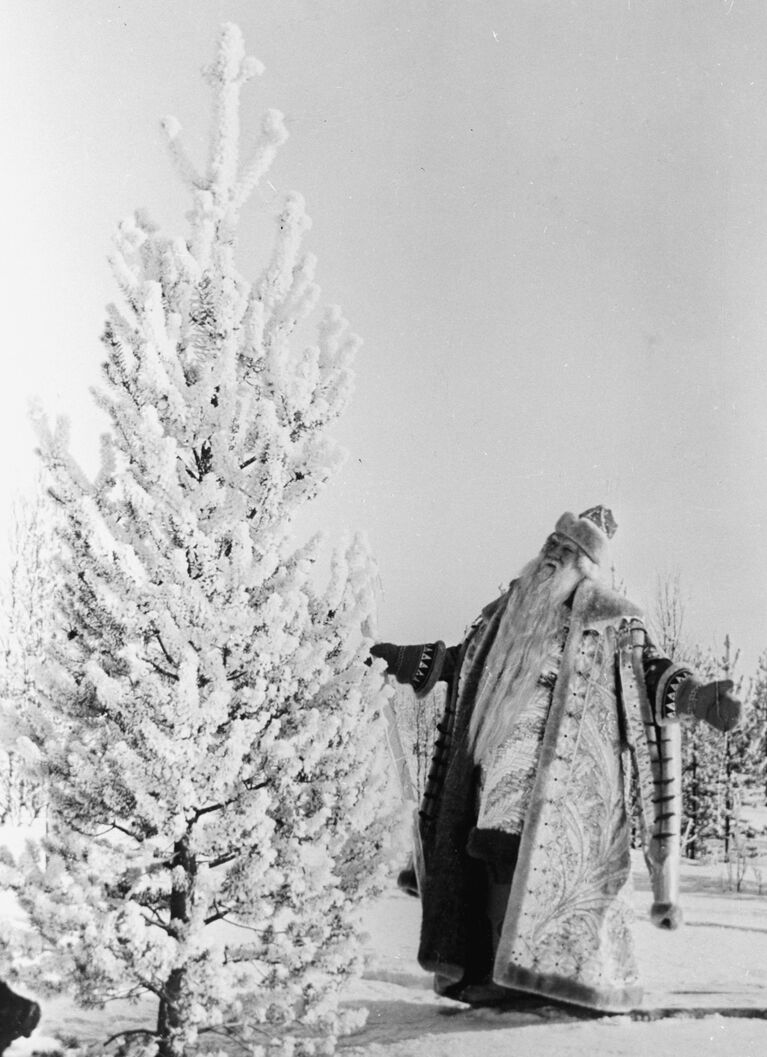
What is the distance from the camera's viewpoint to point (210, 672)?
258 cm

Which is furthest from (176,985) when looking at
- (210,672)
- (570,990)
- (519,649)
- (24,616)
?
(24,616)

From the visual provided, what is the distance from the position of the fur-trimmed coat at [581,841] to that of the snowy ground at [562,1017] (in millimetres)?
91

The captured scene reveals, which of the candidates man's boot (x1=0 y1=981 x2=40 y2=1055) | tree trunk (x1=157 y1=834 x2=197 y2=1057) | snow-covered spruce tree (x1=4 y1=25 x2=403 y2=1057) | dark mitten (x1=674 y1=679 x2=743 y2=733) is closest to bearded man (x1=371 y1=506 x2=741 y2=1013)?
dark mitten (x1=674 y1=679 x2=743 y2=733)

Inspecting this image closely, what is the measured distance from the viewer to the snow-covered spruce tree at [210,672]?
2.50 m

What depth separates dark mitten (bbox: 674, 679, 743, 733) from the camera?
2.55 m

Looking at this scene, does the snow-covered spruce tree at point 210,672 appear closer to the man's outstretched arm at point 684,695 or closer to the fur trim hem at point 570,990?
the fur trim hem at point 570,990

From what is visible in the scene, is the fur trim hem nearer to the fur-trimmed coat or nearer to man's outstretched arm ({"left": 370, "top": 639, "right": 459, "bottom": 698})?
the fur-trimmed coat

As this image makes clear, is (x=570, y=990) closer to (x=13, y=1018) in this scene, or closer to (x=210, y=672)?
(x=210, y=672)

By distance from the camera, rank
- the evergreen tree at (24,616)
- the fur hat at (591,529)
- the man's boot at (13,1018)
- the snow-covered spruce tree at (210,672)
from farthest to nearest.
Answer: the evergreen tree at (24,616) → the fur hat at (591,529) → the man's boot at (13,1018) → the snow-covered spruce tree at (210,672)

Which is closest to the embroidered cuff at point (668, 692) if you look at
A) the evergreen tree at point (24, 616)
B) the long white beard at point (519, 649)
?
the long white beard at point (519, 649)

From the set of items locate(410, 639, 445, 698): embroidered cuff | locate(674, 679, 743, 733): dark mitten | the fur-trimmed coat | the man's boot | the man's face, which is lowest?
the man's boot

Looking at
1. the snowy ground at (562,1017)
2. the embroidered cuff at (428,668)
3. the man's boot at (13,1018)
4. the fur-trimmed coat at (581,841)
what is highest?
the embroidered cuff at (428,668)

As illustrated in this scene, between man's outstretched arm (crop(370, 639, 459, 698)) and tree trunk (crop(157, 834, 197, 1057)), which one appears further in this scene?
man's outstretched arm (crop(370, 639, 459, 698))

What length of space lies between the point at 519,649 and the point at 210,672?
102 centimetres
